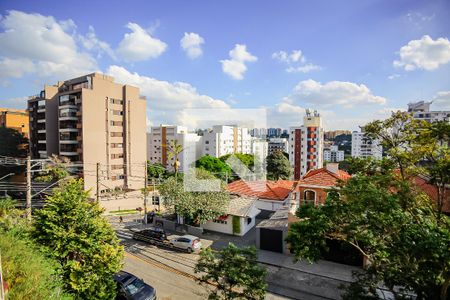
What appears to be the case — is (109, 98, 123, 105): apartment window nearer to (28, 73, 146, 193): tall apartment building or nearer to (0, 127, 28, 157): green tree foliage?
(28, 73, 146, 193): tall apartment building

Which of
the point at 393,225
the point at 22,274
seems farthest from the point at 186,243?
the point at 393,225

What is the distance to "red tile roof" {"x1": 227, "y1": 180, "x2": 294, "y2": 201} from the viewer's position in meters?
22.4

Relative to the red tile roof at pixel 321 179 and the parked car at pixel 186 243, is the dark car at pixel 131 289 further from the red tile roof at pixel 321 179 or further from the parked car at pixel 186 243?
the red tile roof at pixel 321 179

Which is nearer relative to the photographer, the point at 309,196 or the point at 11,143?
the point at 309,196

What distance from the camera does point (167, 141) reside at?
60594 millimetres

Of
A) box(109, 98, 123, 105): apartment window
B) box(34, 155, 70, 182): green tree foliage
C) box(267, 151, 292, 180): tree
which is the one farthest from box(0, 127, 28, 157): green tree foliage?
box(267, 151, 292, 180): tree

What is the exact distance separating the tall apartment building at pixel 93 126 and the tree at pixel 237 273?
2464 cm

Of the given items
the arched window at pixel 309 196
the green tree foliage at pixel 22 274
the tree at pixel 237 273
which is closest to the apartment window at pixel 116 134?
the arched window at pixel 309 196

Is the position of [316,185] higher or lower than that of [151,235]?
higher

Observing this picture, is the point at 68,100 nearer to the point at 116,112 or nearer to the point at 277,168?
the point at 116,112

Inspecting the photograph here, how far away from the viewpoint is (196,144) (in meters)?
62.7

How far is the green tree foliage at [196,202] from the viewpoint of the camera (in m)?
17.4

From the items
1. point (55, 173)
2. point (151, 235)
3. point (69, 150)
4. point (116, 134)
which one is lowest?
point (151, 235)

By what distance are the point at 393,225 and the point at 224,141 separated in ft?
175
